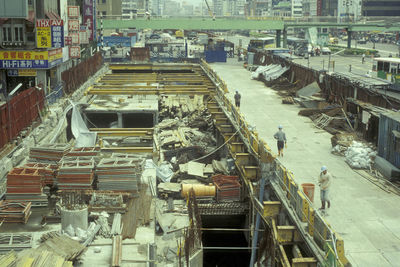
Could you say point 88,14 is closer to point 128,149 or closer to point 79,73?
point 79,73

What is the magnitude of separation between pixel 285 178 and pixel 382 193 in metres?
3.87

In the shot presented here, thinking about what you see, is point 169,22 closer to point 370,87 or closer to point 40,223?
point 370,87

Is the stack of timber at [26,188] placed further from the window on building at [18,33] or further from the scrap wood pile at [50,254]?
the window on building at [18,33]

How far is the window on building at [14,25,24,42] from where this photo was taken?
126 feet

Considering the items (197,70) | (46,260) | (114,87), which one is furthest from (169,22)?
(46,260)

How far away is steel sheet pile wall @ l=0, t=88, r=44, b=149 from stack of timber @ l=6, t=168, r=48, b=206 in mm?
3480

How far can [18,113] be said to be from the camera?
25.6 m

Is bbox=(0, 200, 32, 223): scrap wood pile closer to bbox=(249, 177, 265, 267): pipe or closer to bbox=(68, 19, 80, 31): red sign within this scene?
bbox=(249, 177, 265, 267): pipe

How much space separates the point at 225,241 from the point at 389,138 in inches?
361

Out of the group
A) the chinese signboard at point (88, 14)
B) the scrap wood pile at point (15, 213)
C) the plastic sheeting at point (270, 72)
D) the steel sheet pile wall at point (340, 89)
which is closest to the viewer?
the scrap wood pile at point (15, 213)

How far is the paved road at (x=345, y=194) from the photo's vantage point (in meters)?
15.8

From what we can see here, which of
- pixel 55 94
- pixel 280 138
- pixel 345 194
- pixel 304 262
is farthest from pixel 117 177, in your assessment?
pixel 55 94

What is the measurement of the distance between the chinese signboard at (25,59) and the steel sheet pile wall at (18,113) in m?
7.01

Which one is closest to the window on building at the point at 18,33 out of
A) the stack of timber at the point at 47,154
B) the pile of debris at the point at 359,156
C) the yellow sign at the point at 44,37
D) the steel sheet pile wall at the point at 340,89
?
the yellow sign at the point at 44,37
